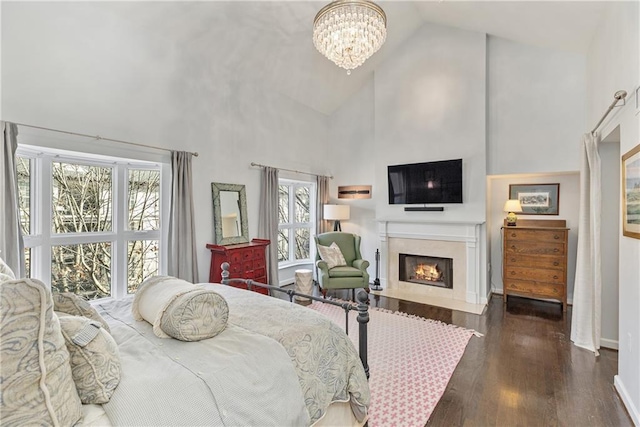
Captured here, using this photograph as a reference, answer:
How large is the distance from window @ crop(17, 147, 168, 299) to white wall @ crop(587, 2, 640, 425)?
14.5 ft

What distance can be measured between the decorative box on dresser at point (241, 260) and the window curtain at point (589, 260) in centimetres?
375

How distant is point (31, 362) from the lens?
85 cm

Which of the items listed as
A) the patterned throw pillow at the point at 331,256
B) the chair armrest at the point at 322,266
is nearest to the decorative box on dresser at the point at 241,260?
the chair armrest at the point at 322,266

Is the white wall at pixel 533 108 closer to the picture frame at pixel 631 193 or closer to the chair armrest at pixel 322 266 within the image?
the picture frame at pixel 631 193

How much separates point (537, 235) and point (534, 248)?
19 cm

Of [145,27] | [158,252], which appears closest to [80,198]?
[158,252]

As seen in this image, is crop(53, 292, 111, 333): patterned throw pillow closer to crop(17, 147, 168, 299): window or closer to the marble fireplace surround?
crop(17, 147, 168, 299): window

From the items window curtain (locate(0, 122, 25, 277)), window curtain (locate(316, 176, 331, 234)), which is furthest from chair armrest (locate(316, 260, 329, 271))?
window curtain (locate(0, 122, 25, 277))

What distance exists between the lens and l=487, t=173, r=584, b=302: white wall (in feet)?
14.6

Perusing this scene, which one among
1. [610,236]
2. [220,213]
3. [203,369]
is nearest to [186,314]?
[203,369]

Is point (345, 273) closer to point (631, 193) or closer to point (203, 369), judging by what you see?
point (631, 193)

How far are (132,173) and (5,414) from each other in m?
3.21

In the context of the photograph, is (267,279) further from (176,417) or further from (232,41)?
(176,417)

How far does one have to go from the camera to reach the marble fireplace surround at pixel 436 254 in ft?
14.9
